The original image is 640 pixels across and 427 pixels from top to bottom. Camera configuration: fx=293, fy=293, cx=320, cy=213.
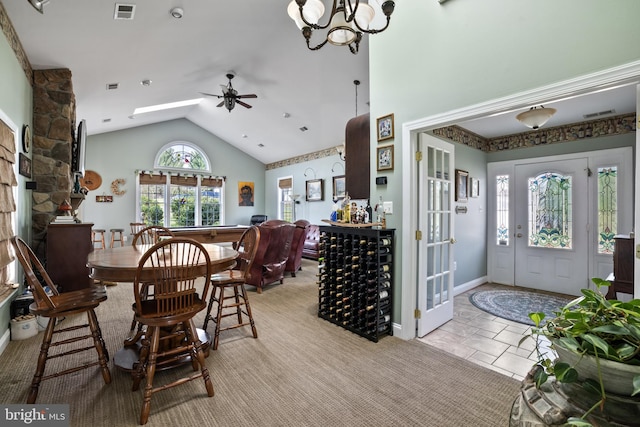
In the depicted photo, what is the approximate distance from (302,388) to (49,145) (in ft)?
13.5

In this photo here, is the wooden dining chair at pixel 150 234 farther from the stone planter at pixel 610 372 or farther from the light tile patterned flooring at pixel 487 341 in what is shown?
the stone planter at pixel 610 372

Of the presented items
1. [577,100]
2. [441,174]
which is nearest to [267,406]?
[441,174]

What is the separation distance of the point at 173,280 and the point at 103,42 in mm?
2948

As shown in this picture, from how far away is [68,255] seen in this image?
3.39 m

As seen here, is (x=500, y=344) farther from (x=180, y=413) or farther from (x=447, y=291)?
(x=180, y=413)

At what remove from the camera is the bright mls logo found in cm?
161

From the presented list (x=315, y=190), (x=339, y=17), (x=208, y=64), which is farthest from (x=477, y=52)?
(x=315, y=190)

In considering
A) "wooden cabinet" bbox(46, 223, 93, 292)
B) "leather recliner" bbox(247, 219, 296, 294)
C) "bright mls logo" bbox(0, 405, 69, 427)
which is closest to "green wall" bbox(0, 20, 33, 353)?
"wooden cabinet" bbox(46, 223, 93, 292)

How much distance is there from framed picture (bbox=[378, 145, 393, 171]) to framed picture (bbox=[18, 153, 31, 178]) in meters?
3.68

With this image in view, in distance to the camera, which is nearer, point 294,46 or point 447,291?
point 447,291

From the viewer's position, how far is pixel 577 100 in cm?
335

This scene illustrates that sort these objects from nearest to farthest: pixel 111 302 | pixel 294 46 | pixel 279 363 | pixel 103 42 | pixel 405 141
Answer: pixel 279 363 < pixel 405 141 < pixel 103 42 < pixel 111 302 < pixel 294 46

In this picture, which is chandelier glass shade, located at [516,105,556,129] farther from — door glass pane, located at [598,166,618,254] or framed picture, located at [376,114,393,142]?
door glass pane, located at [598,166,618,254]

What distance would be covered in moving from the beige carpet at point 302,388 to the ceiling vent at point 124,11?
9.99 feet
